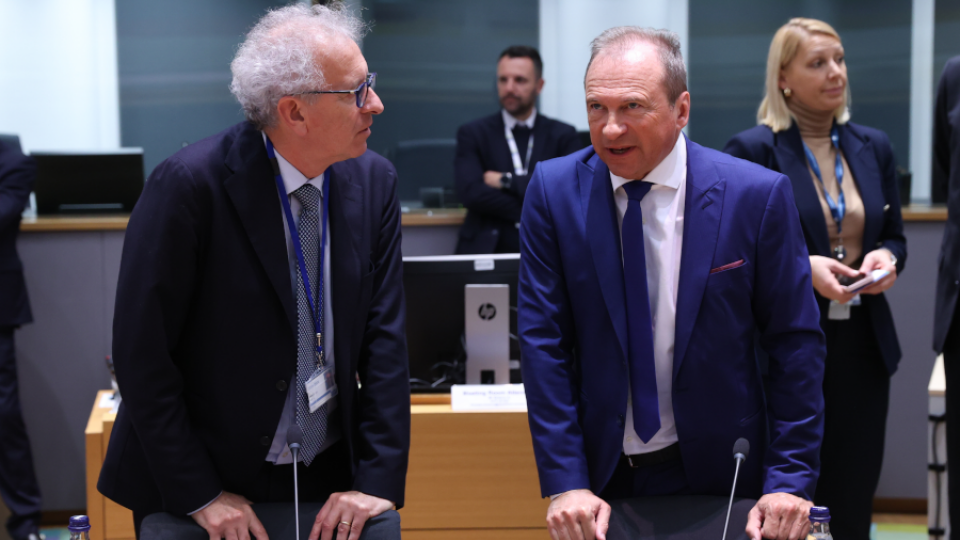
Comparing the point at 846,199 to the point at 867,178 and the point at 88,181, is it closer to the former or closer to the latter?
the point at 867,178

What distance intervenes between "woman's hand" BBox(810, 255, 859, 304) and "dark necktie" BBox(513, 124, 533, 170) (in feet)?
8.13

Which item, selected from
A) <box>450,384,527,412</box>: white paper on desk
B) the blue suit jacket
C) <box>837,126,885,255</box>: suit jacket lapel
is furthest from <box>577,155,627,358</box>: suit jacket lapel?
<box>837,126,885,255</box>: suit jacket lapel

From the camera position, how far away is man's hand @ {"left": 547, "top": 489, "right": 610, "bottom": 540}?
67.7 inches

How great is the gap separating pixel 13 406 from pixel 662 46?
331 centimetres

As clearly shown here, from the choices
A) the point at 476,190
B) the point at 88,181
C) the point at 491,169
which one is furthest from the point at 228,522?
the point at 88,181

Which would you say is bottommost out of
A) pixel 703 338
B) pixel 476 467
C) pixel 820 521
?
pixel 476 467

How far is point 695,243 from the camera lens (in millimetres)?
1821

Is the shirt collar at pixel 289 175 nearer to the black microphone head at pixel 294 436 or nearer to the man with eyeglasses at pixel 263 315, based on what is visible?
the man with eyeglasses at pixel 263 315

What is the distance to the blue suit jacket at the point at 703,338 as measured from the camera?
1.81 m

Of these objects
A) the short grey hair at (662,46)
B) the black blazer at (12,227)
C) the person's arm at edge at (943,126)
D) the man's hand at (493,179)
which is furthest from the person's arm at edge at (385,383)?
the man's hand at (493,179)

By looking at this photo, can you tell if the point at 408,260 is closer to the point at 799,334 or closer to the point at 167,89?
the point at 799,334

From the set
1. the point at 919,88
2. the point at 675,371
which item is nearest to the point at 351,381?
the point at 675,371

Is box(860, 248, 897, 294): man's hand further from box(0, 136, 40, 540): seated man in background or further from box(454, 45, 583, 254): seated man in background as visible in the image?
box(0, 136, 40, 540): seated man in background

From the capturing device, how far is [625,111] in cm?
179
